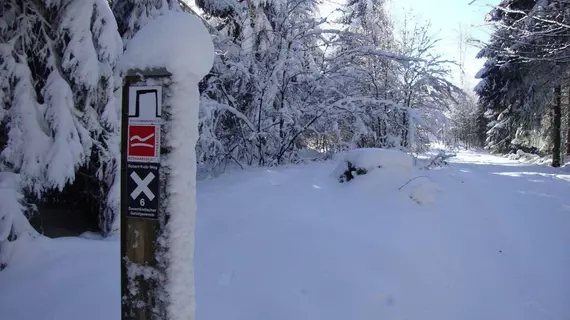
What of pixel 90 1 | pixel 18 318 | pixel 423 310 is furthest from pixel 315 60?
pixel 18 318

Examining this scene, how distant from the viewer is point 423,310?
3305mm

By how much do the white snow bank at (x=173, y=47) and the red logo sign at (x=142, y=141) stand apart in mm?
269

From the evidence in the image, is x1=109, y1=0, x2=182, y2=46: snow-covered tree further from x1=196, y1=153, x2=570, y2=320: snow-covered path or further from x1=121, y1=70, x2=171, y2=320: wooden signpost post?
x1=121, y1=70, x2=171, y2=320: wooden signpost post

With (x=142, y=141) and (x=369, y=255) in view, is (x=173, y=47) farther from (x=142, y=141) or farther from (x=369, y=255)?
(x=369, y=255)

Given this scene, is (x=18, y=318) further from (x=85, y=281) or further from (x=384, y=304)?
(x=384, y=304)

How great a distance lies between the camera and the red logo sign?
1698 millimetres

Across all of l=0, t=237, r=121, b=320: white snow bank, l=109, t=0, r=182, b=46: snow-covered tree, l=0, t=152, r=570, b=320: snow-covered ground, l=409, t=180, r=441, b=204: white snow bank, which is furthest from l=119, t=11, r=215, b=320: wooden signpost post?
l=409, t=180, r=441, b=204: white snow bank

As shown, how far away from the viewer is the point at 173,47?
1.72 m

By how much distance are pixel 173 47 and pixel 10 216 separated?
99.5 inches

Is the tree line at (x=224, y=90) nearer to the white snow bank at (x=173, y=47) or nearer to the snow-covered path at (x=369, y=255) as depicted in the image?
the snow-covered path at (x=369, y=255)

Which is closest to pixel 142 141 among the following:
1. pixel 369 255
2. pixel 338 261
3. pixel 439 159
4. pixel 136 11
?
pixel 338 261

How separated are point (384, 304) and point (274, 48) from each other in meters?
6.72

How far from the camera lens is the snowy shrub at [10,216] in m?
3.23

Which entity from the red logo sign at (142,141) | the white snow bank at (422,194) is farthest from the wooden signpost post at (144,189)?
the white snow bank at (422,194)
